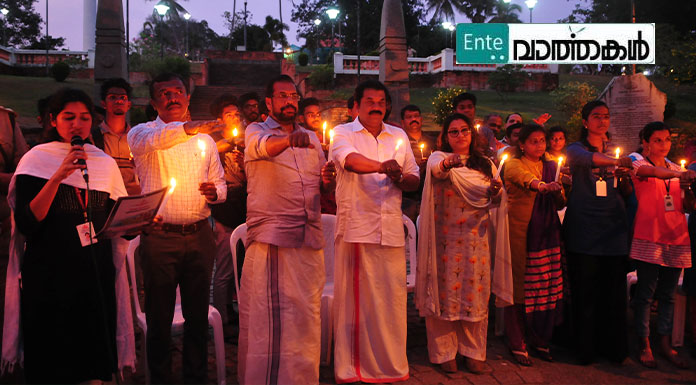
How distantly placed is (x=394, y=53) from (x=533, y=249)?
8942 mm

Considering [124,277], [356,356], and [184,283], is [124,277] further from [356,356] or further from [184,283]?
[356,356]

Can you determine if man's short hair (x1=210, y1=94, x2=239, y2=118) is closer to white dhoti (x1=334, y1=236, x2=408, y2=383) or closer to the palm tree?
white dhoti (x1=334, y1=236, x2=408, y2=383)

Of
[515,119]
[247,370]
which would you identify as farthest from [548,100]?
[247,370]

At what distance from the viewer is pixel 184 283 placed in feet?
11.7

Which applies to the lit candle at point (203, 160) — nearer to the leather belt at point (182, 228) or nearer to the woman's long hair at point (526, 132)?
the leather belt at point (182, 228)

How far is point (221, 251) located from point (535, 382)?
2.92 metres

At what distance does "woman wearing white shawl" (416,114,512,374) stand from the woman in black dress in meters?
2.35

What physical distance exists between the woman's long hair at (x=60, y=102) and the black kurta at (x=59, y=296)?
29 cm

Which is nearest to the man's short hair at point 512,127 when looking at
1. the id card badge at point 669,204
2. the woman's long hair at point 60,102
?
the id card badge at point 669,204

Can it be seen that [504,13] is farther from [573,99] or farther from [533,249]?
[533,249]

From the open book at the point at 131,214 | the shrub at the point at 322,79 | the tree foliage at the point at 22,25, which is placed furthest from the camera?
the tree foliage at the point at 22,25

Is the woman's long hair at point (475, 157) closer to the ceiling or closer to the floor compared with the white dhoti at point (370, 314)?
closer to the ceiling

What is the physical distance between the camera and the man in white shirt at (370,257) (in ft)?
12.7

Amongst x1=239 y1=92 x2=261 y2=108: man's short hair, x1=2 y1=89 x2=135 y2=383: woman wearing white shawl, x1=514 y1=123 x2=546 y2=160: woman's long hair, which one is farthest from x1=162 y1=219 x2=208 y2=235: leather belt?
x1=514 y1=123 x2=546 y2=160: woman's long hair
